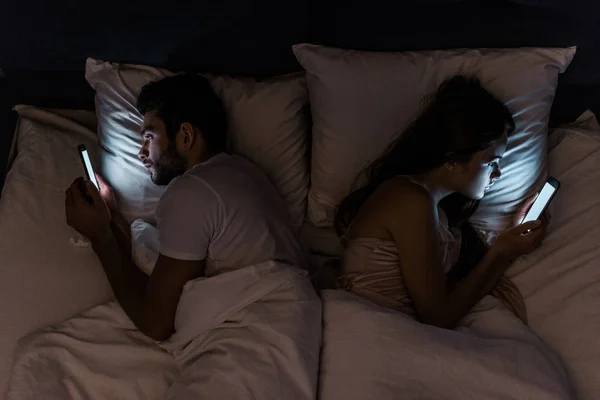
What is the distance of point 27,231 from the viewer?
4.86ft

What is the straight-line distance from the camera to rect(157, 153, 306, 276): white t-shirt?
4.20ft

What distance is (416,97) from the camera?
154 cm

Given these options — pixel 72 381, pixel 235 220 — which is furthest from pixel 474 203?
A: pixel 72 381

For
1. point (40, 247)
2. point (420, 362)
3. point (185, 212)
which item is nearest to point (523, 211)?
point (420, 362)

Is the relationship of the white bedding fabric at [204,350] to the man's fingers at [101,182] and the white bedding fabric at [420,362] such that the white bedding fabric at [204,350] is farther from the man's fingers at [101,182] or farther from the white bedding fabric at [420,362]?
the man's fingers at [101,182]

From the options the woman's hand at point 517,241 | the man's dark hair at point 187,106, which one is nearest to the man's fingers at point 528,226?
the woman's hand at point 517,241

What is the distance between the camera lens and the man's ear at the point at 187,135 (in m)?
1.40

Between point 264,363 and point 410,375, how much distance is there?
0.94ft

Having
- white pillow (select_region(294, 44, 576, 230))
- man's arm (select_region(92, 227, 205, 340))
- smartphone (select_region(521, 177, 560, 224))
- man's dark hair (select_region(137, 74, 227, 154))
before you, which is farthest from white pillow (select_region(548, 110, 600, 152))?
man's arm (select_region(92, 227, 205, 340))

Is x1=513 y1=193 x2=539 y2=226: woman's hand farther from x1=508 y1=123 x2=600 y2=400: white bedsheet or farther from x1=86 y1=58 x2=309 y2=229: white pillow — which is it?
x1=86 y1=58 x2=309 y2=229: white pillow

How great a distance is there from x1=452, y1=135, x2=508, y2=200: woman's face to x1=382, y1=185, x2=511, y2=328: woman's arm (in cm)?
10

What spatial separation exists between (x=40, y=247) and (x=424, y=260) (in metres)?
0.89

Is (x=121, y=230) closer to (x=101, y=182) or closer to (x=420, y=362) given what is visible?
(x=101, y=182)

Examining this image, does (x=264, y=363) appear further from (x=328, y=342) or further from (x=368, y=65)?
(x=368, y=65)
